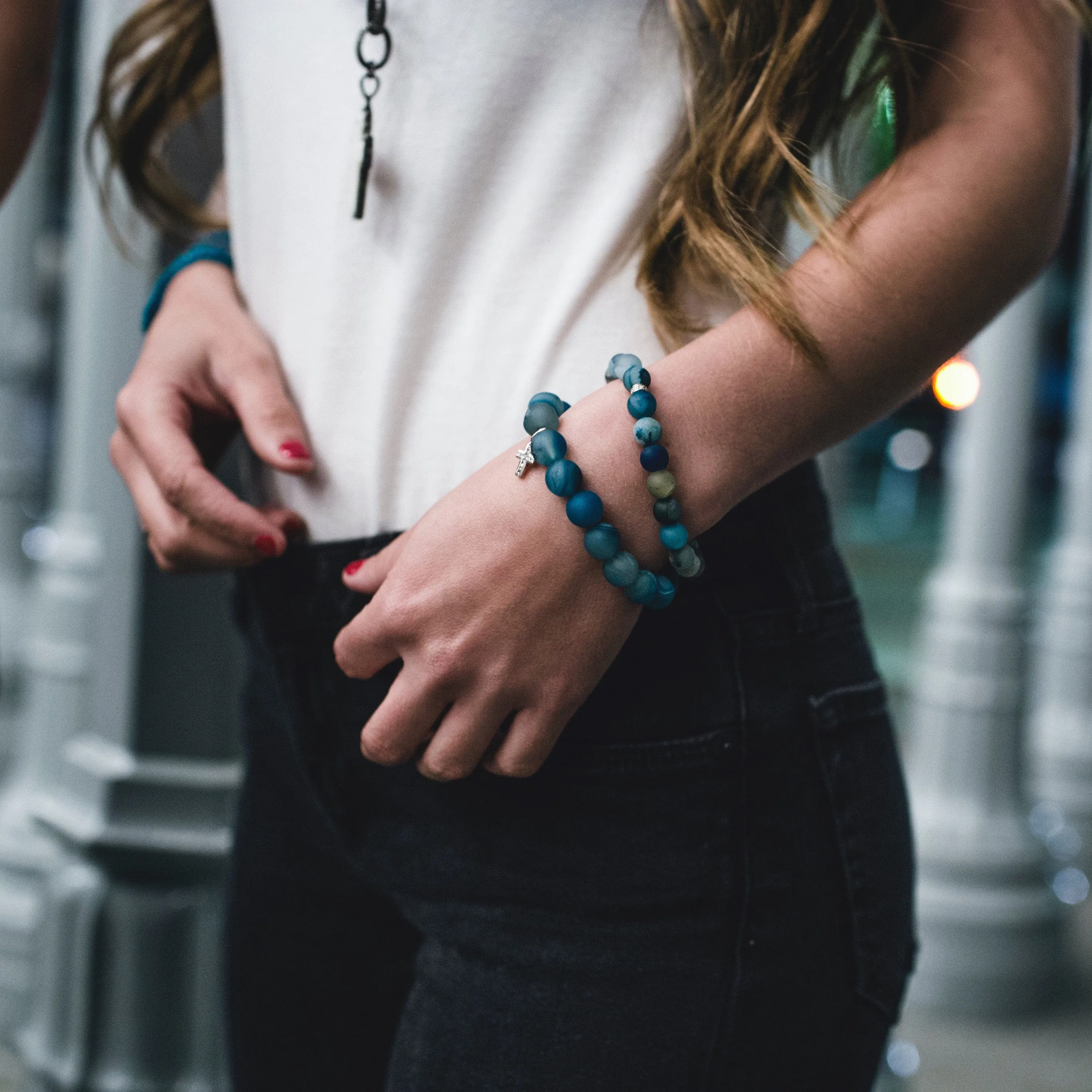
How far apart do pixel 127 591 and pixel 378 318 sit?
43.3 inches

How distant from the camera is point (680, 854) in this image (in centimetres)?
61

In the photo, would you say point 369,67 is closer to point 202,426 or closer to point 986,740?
point 202,426

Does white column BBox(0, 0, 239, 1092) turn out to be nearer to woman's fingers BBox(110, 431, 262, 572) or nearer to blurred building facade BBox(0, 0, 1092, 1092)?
blurred building facade BBox(0, 0, 1092, 1092)

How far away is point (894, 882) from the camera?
66 centimetres

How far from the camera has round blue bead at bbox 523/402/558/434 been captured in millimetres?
571

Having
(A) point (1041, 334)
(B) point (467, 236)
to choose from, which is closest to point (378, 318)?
(B) point (467, 236)

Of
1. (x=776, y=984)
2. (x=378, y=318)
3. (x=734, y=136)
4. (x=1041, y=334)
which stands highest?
(x=1041, y=334)

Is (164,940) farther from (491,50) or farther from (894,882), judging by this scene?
(491,50)

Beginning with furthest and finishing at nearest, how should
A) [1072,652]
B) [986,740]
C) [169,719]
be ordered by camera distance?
[1072,652] → [986,740] → [169,719]

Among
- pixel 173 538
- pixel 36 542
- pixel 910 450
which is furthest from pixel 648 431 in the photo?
pixel 910 450

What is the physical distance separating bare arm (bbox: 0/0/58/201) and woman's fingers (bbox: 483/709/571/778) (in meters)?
0.58

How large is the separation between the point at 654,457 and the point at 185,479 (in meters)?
0.31

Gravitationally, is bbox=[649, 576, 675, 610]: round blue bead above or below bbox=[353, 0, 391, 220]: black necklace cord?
below

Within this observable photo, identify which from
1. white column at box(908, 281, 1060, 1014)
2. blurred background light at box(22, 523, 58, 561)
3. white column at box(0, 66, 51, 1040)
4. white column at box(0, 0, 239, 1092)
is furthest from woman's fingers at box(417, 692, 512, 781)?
blurred background light at box(22, 523, 58, 561)
